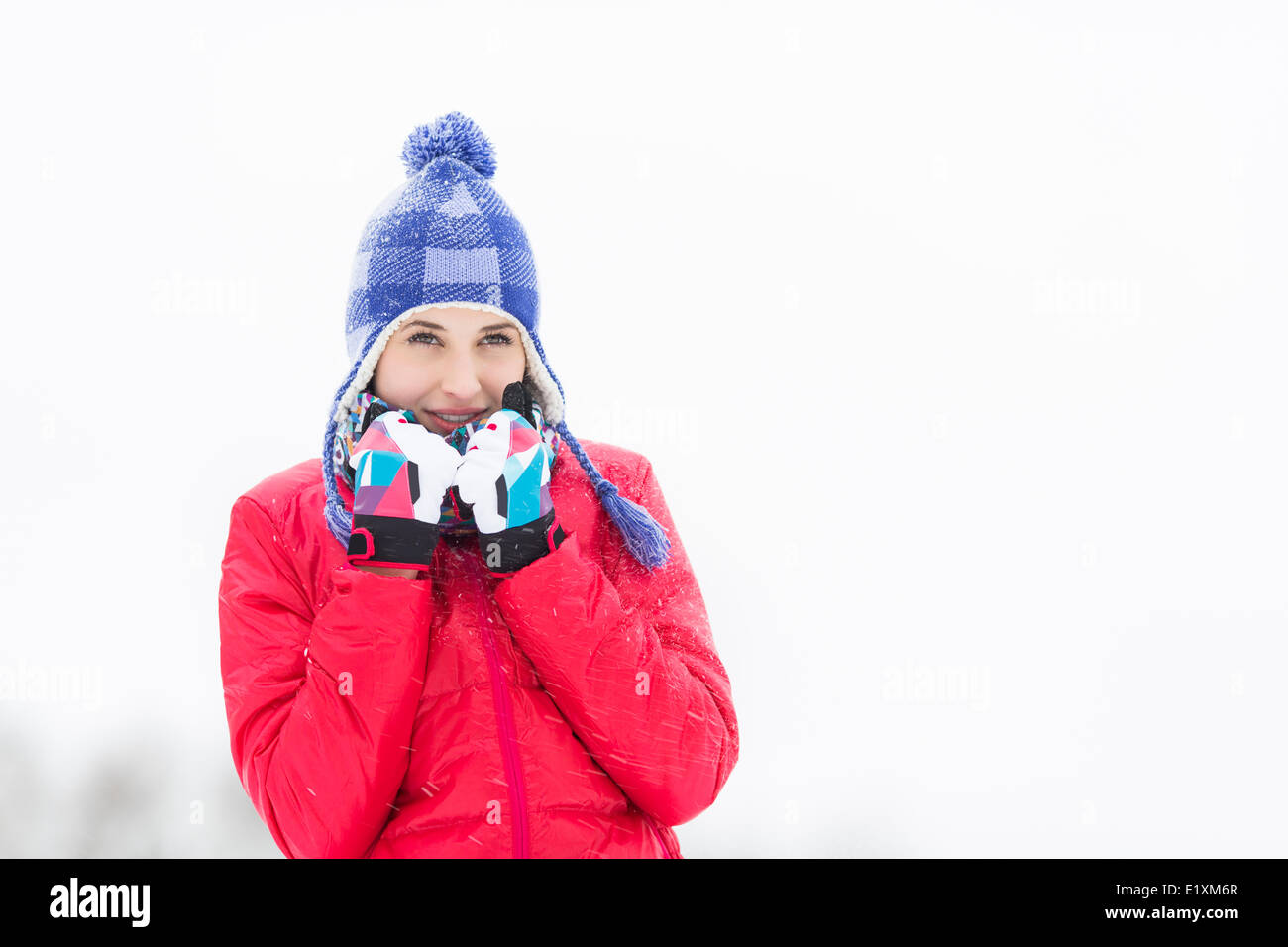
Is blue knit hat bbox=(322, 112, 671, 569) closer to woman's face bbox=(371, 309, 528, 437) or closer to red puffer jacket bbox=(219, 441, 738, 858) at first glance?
woman's face bbox=(371, 309, 528, 437)

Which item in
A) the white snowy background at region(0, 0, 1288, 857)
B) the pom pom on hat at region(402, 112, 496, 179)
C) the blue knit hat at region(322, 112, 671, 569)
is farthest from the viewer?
the white snowy background at region(0, 0, 1288, 857)

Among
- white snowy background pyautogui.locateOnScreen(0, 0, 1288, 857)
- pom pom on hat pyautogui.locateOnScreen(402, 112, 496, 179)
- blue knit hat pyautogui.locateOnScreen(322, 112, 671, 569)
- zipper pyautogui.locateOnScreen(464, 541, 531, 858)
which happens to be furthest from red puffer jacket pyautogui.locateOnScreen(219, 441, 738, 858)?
white snowy background pyautogui.locateOnScreen(0, 0, 1288, 857)

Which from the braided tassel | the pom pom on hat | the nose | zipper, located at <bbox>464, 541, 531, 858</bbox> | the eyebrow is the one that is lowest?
zipper, located at <bbox>464, 541, 531, 858</bbox>

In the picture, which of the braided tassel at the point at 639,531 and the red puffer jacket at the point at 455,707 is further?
the braided tassel at the point at 639,531

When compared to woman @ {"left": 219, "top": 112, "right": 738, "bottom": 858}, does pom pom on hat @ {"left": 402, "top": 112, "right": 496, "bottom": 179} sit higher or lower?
higher

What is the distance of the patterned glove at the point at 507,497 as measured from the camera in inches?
60.8

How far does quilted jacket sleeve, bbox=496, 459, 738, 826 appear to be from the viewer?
1.51m

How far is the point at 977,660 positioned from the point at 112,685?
7630 millimetres

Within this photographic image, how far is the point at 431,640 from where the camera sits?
5.32 ft

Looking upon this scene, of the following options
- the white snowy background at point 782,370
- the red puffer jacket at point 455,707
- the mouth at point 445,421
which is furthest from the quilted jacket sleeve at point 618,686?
the white snowy background at point 782,370

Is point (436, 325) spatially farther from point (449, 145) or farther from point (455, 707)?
point (455, 707)

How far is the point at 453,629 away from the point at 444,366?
44 cm

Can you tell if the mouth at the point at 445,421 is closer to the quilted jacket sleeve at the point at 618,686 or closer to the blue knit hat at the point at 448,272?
the blue knit hat at the point at 448,272
